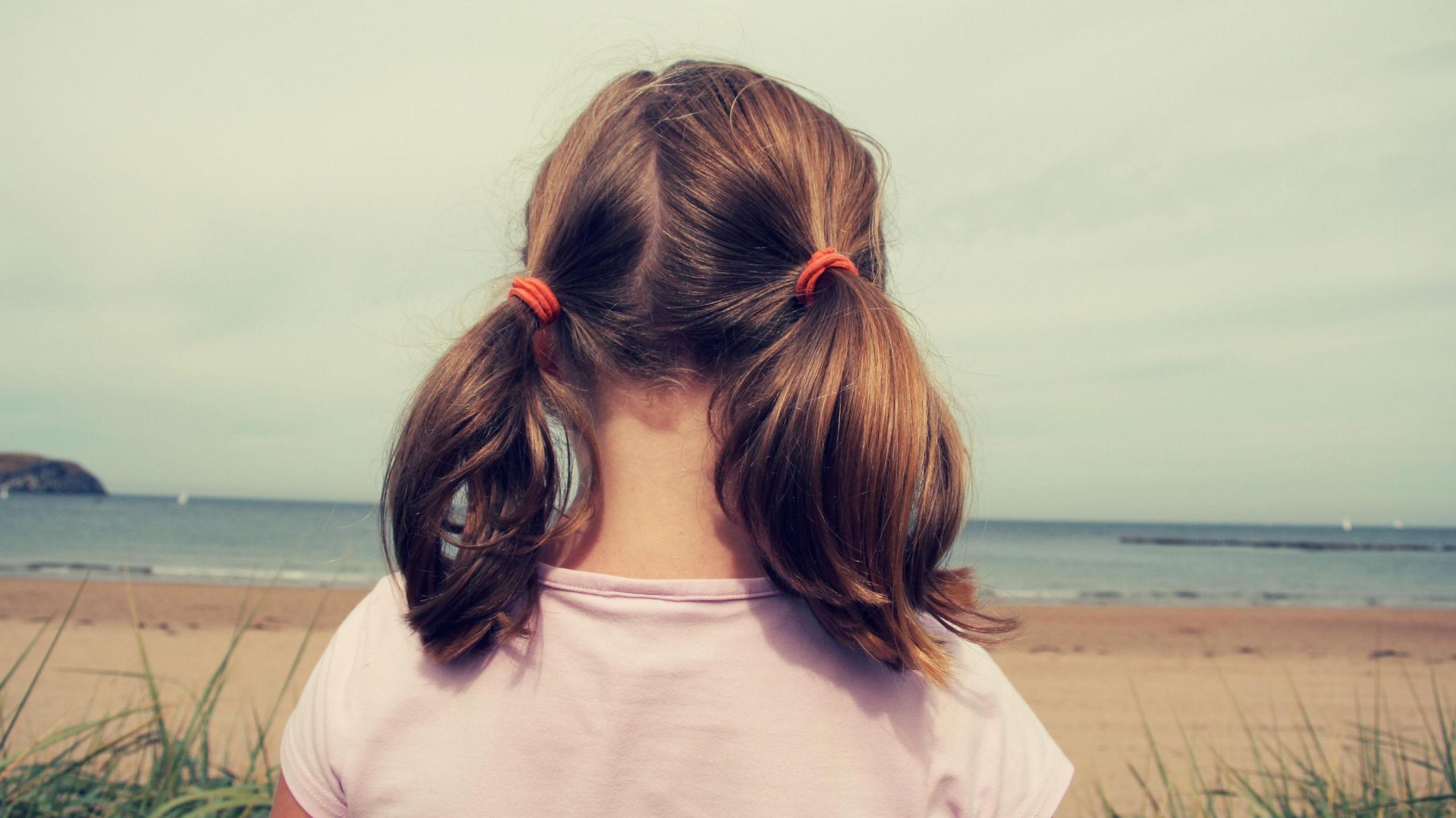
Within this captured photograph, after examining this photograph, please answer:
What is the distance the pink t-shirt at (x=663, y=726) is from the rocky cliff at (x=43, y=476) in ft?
225

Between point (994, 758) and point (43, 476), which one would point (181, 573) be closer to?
point (994, 758)

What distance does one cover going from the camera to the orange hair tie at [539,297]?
3.78 feet

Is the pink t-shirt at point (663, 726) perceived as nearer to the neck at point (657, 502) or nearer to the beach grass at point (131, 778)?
the neck at point (657, 502)

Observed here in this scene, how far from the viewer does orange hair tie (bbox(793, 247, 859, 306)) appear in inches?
43.6

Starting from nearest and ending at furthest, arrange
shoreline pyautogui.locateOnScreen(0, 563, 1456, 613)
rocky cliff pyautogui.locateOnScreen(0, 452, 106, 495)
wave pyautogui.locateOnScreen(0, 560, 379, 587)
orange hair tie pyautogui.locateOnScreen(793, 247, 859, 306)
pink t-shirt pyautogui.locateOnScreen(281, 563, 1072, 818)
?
1. pink t-shirt pyautogui.locateOnScreen(281, 563, 1072, 818)
2. orange hair tie pyautogui.locateOnScreen(793, 247, 859, 306)
3. shoreline pyautogui.locateOnScreen(0, 563, 1456, 613)
4. wave pyautogui.locateOnScreen(0, 560, 379, 587)
5. rocky cliff pyautogui.locateOnScreen(0, 452, 106, 495)

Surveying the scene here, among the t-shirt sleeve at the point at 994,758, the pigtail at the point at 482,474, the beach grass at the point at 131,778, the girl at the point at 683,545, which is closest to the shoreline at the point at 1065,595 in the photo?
the beach grass at the point at 131,778

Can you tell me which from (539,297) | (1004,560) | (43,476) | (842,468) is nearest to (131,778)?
(539,297)

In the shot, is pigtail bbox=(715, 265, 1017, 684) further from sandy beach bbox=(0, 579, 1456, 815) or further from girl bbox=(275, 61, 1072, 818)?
sandy beach bbox=(0, 579, 1456, 815)

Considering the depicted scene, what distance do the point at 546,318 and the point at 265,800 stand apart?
63.4 inches

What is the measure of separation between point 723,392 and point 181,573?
18253 millimetres

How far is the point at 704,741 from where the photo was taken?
39.2 inches

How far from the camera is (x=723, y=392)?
3.70ft

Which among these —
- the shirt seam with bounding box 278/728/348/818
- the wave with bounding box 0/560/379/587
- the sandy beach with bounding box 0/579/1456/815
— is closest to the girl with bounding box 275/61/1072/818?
the shirt seam with bounding box 278/728/348/818

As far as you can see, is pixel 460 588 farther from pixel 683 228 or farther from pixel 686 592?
pixel 683 228
